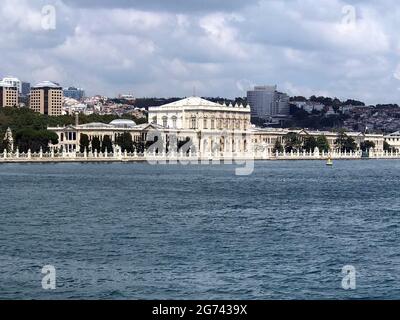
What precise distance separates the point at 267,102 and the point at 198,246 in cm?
16008

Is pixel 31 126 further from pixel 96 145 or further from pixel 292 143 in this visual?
pixel 292 143

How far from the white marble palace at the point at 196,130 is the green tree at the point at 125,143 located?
1989 mm

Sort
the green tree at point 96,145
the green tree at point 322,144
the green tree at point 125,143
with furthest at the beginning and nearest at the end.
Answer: the green tree at point 322,144, the green tree at point 125,143, the green tree at point 96,145

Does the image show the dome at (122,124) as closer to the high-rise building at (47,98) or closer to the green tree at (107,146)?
the green tree at (107,146)

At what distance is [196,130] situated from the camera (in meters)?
98.8

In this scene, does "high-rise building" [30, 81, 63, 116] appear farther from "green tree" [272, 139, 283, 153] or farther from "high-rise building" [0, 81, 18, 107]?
"green tree" [272, 139, 283, 153]

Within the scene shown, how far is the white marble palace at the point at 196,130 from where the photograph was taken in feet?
292

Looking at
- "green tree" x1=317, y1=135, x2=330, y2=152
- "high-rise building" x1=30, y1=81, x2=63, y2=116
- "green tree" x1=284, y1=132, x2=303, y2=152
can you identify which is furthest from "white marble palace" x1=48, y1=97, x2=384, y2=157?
"high-rise building" x1=30, y1=81, x2=63, y2=116

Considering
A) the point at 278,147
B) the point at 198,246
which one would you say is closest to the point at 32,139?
the point at 278,147

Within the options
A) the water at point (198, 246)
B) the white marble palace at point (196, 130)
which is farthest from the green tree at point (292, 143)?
the water at point (198, 246)

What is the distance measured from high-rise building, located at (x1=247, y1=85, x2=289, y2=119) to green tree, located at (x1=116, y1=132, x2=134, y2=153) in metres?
88.1

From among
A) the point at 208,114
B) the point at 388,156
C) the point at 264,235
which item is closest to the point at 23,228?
the point at 264,235

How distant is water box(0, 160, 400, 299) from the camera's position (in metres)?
13.6

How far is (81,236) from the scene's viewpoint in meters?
19.2
